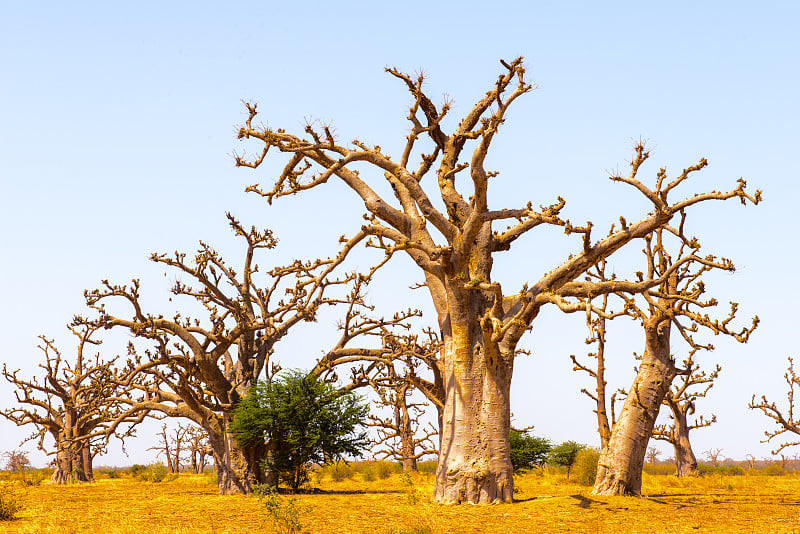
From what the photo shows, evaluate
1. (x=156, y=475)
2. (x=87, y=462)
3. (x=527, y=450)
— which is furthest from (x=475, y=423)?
(x=87, y=462)

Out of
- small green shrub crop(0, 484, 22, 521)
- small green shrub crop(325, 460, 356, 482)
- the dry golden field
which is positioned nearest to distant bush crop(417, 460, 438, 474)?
small green shrub crop(325, 460, 356, 482)

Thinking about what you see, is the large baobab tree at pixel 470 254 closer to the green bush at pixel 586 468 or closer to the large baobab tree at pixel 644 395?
the large baobab tree at pixel 644 395

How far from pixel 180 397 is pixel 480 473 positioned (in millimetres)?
11137

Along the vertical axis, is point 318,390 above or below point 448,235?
below

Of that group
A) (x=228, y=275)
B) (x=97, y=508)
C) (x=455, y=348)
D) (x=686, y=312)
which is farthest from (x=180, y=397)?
(x=686, y=312)

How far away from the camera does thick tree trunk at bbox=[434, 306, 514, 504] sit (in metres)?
14.3

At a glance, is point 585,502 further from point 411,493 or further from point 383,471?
point 383,471

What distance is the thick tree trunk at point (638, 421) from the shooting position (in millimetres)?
16172

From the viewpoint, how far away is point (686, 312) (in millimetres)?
13656

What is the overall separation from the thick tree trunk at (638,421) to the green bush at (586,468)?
8.88 meters

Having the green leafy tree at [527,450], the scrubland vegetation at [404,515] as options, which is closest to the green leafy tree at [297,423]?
the scrubland vegetation at [404,515]

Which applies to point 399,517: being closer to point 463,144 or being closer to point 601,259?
point 601,259

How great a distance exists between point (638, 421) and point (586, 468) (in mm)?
9718

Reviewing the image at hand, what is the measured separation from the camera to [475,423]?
47.7 ft
